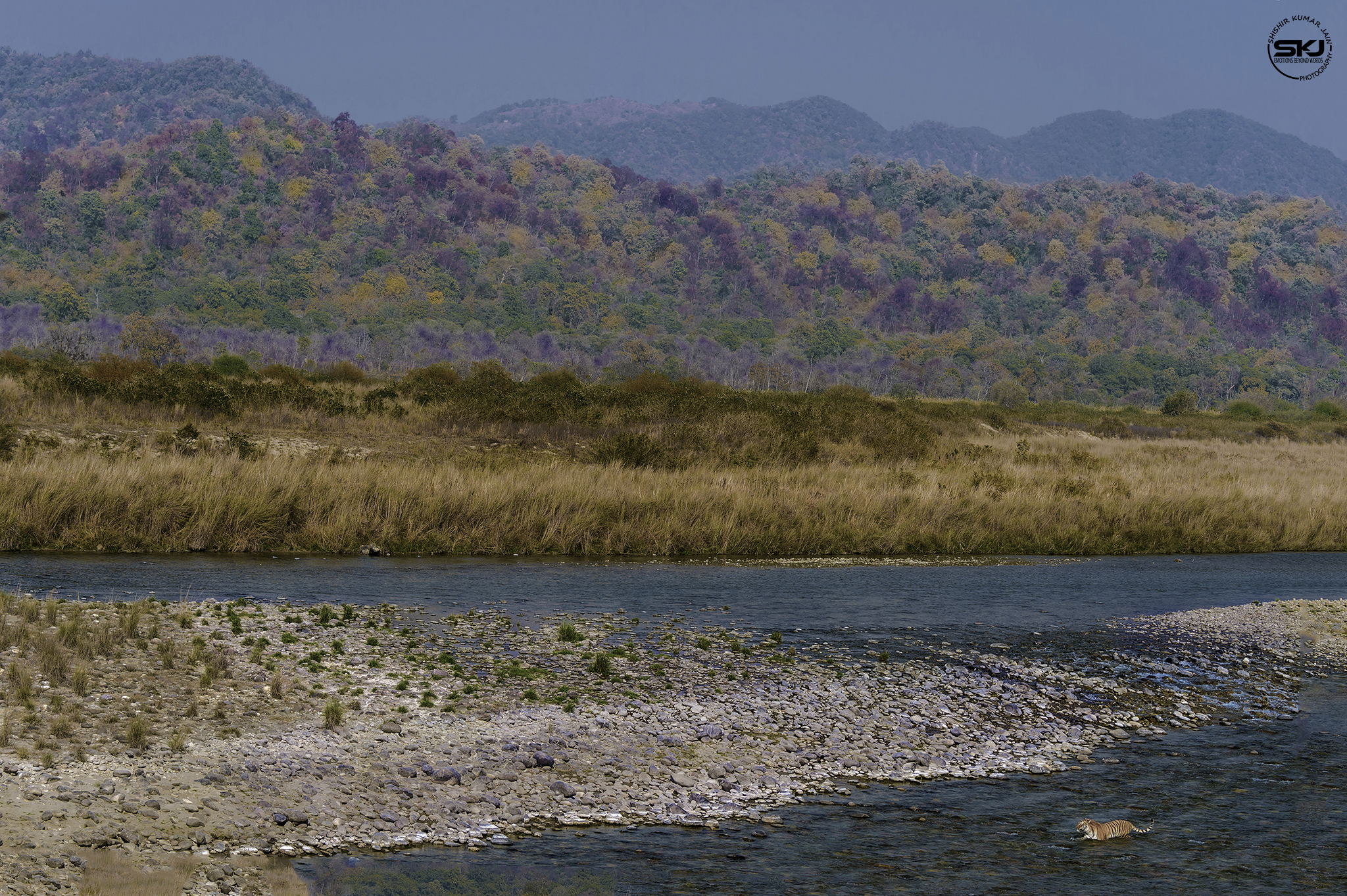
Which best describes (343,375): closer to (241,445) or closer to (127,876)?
(241,445)

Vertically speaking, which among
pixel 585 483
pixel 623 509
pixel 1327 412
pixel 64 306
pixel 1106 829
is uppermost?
pixel 64 306

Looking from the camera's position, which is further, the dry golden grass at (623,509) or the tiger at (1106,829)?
the dry golden grass at (623,509)

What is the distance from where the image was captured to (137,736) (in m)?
9.07

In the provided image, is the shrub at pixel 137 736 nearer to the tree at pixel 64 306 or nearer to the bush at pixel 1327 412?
the bush at pixel 1327 412

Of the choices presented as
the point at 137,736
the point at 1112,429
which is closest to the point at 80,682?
the point at 137,736

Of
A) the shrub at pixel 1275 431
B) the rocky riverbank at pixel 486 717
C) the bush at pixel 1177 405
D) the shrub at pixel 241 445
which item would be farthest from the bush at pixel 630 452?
the bush at pixel 1177 405

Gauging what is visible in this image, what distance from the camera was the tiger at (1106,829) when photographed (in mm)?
8531

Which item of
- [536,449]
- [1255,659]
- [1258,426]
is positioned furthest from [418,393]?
[1258,426]

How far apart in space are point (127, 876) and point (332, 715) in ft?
10.1

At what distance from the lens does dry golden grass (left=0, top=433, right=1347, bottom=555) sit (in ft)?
71.2

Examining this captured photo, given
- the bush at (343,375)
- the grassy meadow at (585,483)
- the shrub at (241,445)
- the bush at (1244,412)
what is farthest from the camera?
the bush at (1244,412)

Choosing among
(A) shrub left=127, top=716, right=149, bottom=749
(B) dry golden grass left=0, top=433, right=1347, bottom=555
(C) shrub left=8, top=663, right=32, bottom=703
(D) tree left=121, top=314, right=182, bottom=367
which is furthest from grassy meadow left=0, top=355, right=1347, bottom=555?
(D) tree left=121, top=314, right=182, bottom=367

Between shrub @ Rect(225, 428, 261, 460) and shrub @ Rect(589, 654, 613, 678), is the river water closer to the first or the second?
shrub @ Rect(589, 654, 613, 678)

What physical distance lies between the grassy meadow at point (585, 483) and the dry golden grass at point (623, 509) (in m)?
0.05
